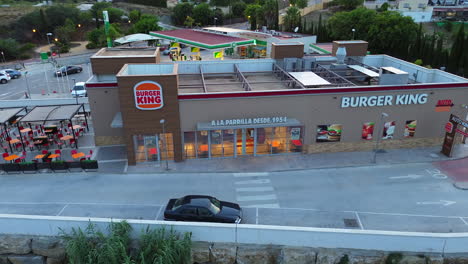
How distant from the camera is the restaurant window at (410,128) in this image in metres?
27.8

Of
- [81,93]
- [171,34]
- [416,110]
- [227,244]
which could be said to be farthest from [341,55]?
[171,34]

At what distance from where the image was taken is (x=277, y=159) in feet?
87.6

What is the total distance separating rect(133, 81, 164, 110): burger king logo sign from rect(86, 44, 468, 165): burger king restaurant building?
0.07 metres

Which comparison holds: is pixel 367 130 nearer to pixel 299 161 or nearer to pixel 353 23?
pixel 299 161

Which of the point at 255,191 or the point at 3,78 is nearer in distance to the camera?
the point at 255,191

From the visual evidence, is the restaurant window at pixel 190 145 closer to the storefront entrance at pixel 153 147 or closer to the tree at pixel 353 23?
the storefront entrance at pixel 153 147

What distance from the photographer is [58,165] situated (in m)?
24.5

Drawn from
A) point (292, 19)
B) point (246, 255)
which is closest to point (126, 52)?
point (246, 255)

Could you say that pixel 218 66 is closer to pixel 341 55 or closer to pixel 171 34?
pixel 341 55

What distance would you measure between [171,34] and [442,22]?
7499 centimetres

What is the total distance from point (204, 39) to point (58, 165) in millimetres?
38278

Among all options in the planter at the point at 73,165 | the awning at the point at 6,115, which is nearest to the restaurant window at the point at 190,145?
the planter at the point at 73,165

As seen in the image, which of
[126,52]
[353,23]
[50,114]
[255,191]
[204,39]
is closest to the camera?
[255,191]

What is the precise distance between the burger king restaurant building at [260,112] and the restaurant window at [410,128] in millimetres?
84
